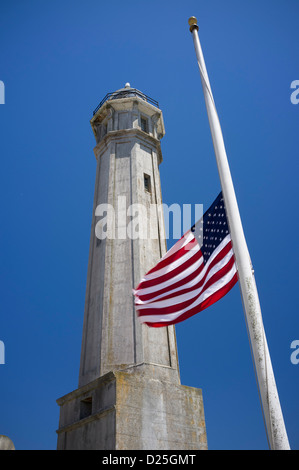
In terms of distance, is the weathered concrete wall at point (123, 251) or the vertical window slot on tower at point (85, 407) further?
the weathered concrete wall at point (123, 251)

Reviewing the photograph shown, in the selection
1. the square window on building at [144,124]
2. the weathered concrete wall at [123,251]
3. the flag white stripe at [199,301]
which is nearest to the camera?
the flag white stripe at [199,301]

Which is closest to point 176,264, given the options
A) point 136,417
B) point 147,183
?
point 136,417

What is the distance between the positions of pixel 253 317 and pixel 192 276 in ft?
9.03

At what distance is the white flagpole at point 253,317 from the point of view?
25.3 ft

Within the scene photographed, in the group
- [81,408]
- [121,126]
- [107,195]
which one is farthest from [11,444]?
[121,126]

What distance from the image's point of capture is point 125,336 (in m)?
16.7

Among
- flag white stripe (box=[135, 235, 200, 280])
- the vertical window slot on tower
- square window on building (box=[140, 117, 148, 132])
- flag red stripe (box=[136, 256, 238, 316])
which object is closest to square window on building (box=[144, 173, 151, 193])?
square window on building (box=[140, 117, 148, 132])

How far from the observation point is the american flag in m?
10.4

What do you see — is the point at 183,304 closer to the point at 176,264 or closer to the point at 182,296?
the point at 182,296

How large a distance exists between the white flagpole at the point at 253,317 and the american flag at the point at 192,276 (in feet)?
3.11

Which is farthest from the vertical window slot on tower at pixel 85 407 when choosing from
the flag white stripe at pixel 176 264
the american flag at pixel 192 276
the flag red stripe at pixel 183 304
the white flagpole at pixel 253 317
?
the white flagpole at pixel 253 317

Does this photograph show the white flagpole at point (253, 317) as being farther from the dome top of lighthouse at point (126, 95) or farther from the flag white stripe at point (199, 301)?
the dome top of lighthouse at point (126, 95)
